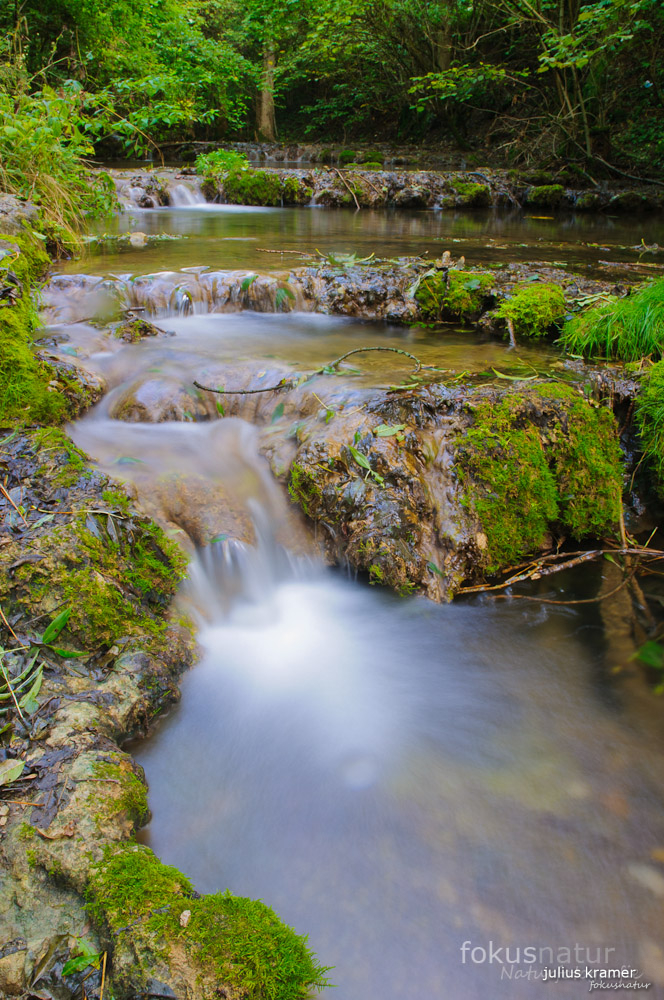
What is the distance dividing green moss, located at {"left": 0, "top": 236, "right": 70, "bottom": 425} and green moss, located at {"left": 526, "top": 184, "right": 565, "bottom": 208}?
13.0 m

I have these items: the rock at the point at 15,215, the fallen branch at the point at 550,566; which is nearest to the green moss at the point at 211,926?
the fallen branch at the point at 550,566

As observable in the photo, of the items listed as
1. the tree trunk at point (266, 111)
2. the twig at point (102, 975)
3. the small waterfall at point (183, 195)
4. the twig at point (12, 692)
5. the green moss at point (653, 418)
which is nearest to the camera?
the twig at point (102, 975)

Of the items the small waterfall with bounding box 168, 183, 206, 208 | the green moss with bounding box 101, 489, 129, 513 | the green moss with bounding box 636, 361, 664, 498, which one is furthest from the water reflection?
the green moss with bounding box 101, 489, 129, 513

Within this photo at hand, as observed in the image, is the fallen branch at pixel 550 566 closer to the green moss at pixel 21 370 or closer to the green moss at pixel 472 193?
the green moss at pixel 21 370

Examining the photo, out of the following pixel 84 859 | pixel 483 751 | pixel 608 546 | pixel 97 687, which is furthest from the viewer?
pixel 608 546

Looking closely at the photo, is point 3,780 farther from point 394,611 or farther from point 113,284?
point 113,284

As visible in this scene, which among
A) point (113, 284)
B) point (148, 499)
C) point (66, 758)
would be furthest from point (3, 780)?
point (113, 284)

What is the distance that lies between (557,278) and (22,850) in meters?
5.75

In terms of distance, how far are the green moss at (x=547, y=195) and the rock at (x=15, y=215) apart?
11732mm

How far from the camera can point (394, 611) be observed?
3100 mm

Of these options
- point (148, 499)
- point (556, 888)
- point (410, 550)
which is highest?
point (148, 499)

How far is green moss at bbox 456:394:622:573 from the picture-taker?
10.7ft

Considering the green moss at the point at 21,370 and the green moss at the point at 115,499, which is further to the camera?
the green moss at the point at 21,370

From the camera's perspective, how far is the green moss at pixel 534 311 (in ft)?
15.2
